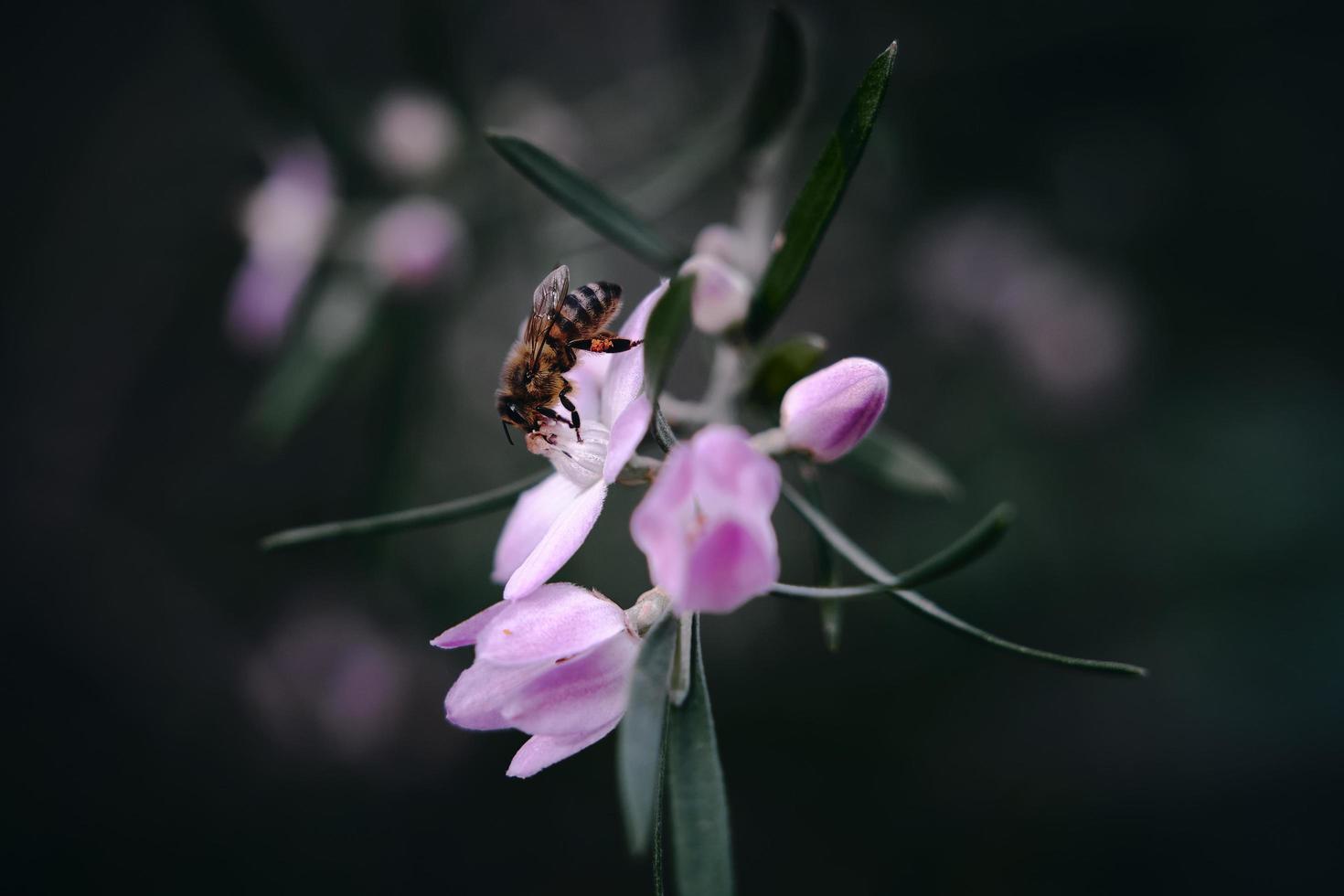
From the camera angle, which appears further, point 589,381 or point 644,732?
point 589,381

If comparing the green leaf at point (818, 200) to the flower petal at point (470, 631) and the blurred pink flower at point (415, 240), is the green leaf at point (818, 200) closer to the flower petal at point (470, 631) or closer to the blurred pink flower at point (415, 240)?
the flower petal at point (470, 631)

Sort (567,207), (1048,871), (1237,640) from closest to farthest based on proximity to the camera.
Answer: (567,207)
(1237,640)
(1048,871)

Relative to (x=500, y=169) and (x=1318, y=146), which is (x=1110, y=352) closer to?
(x=1318, y=146)

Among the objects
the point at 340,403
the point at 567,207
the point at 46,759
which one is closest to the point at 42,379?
the point at 340,403

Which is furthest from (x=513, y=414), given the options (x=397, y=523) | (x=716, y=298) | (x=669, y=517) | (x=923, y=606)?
(x=923, y=606)

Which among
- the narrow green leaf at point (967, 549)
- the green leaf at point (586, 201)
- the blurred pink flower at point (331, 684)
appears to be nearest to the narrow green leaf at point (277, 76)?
the green leaf at point (586, 201)

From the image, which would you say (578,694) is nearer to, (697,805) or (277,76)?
(697,805)
